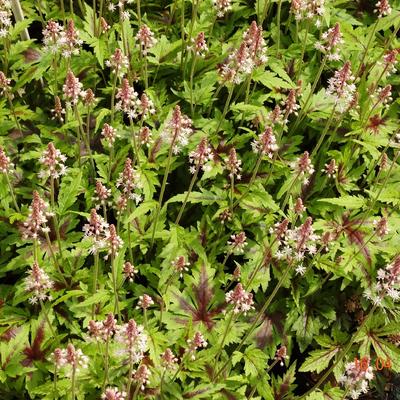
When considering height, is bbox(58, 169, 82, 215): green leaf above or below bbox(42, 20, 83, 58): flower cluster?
below

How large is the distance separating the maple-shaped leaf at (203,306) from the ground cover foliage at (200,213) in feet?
0.05

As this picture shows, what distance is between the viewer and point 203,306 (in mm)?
5227

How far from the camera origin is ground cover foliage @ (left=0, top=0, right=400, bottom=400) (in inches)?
187

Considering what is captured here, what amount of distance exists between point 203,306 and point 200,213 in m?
1.09

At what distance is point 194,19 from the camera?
623cm

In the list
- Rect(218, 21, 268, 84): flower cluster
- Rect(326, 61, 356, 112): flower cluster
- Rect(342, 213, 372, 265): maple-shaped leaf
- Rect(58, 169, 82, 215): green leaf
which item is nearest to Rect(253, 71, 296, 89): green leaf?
Rect(218, 21, 268, 84): flower cluster

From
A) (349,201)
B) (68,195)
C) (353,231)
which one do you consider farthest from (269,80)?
(68,195)

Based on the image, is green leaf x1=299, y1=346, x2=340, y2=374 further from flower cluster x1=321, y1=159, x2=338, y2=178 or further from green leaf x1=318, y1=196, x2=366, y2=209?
flower cluster x1=321, y1=159, x2=338, y2=178

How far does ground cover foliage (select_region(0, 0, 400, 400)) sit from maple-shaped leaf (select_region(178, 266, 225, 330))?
14 millimetres

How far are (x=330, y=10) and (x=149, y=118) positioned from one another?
9.47ft

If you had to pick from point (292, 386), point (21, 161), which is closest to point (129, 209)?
point (21, 161)

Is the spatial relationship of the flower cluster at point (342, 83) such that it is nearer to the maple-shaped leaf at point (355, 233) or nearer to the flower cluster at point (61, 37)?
the maple-shaped leaf at point (355, 233)

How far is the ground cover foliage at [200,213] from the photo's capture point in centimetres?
475

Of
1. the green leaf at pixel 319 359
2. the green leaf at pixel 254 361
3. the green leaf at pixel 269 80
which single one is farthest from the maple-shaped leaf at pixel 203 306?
the green leaf at pixel 269 80
